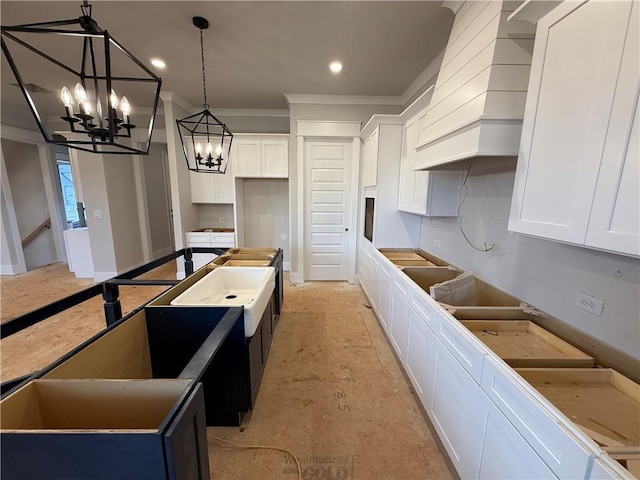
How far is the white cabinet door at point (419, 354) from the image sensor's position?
175 cm

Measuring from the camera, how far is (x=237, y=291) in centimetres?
239

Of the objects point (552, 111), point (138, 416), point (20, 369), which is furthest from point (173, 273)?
point (552, 111)

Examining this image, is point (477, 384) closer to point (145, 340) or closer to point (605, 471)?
point (605, 471)

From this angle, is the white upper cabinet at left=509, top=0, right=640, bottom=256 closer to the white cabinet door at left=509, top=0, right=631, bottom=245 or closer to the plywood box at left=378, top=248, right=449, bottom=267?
the white cabinet door at left=509, top=0, right=631, bottom=245

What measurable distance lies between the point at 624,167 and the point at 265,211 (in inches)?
186

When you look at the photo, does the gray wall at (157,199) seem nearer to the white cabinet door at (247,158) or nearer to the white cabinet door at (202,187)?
the white cabinet door at (202,187)

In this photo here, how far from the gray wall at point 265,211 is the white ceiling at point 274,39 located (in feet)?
5.48

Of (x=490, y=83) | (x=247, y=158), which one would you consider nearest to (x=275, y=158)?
(x=247, y=158)

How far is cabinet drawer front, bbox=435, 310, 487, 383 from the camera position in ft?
4.01

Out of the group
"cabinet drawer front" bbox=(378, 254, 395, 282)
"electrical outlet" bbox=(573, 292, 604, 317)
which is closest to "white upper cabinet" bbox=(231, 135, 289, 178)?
"cabinet drawer front" bbox=(378, 254, 395, 282)

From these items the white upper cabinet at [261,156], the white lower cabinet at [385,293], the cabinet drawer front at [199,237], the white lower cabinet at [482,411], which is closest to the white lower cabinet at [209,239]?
the cabinet drawer front at [199,237]

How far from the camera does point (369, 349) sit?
264cm

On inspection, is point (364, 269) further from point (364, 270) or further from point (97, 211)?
point (97, 211)

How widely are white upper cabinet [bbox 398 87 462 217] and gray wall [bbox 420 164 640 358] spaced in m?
0.15
